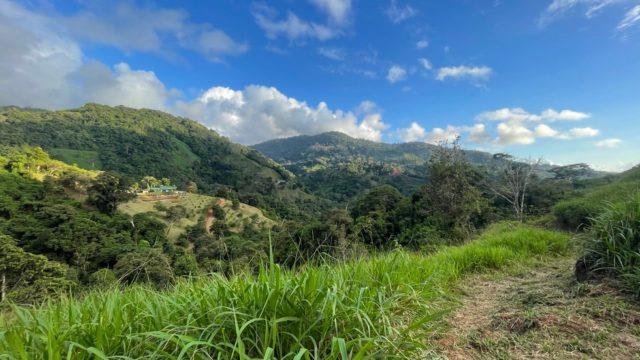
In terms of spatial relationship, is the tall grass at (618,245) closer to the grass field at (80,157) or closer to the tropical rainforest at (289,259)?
the tropical rainforest at (289,259)

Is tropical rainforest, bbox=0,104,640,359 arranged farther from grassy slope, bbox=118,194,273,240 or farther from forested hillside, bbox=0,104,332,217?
forested hillside, bbox=0,104,332,217

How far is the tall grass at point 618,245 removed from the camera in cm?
304

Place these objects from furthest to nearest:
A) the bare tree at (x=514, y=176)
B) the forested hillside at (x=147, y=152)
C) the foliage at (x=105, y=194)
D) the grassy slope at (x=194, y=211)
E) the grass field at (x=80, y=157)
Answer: the forested hillside at (x=147, y=152)
the grass field at (x=80, y=157)
the grassy slope at (x=194, y=211)
the foliage at (x=105, y=194)
the bare tree at (x=514, y=176)

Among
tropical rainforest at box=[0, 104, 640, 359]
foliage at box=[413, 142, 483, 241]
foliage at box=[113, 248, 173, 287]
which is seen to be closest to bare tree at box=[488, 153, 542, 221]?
tropical rainforest at box=[0, 104, 640, 359]

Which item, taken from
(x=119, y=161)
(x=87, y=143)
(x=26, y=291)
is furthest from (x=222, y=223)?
(x=87, y=143)

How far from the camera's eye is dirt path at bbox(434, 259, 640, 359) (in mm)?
2195

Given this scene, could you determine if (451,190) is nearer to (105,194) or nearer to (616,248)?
(616,248)

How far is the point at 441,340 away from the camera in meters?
2.34

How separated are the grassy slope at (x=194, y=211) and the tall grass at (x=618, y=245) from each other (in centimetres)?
Result: 5646

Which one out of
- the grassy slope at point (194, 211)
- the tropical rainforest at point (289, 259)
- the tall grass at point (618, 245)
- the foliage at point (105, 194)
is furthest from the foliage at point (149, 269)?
the foliage at point (105, 194)

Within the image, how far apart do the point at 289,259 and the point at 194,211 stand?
7229 centimetres

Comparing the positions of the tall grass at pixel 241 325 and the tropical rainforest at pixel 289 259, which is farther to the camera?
the tropical rainforest at pixel 289 259

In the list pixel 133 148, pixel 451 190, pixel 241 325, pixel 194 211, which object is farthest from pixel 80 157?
pixel 241 325

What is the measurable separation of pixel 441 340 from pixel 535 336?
733mm
